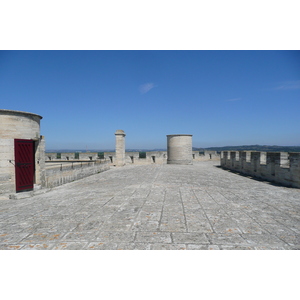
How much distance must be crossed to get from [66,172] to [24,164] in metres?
2.72

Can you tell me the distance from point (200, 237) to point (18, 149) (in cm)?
742

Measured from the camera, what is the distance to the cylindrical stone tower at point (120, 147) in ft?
58.8

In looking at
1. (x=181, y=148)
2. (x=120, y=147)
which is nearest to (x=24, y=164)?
(x=120, y=147)

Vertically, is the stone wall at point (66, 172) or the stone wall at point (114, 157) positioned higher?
the stone wall at point (114, 157)

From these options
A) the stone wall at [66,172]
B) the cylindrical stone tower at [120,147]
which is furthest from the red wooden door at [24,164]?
the cylindrical stone tower at [120,147]

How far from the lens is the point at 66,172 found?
10.2m

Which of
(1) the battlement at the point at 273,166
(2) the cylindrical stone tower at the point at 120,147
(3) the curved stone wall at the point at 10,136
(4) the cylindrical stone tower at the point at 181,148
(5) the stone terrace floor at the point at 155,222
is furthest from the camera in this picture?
(4) the cylindrical stone tower at the point at 181,148

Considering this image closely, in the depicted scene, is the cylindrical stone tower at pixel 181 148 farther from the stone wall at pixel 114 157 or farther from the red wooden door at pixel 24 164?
the red wooden door at pixel 24 164

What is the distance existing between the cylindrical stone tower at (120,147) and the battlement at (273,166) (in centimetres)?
1004

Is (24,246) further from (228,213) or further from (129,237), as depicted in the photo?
(228,213)

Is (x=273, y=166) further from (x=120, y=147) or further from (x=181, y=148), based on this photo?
(x=120, y=147)

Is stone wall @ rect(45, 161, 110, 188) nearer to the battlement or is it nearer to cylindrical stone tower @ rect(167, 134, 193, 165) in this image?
cylindrical stone tower @ rect(167, 134, 193, 165)

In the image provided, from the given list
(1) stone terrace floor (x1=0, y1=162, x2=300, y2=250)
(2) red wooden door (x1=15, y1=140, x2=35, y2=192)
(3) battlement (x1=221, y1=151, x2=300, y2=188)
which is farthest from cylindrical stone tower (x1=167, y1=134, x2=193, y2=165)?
(2) red wooden door (x1=15, y1=140, x2=35, y2=192)

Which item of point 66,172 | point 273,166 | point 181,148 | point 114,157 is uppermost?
point 181,148
